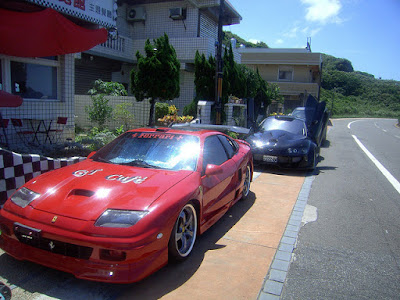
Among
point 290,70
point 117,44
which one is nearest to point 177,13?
point 117,44

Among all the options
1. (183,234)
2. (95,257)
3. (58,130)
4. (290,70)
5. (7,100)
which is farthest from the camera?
(290,70)

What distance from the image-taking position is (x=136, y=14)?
57.9ft

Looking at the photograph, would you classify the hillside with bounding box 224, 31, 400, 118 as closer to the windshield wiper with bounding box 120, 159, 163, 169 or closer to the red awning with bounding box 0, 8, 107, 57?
the red awning with bounding box 0, 8, 107, 57

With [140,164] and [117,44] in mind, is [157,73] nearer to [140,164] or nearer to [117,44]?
[117,44]

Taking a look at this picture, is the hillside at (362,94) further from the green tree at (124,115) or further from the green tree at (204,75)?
the green tree at (124,115)

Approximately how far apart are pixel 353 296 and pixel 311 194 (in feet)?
11.8

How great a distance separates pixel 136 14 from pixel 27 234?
16.9 meters

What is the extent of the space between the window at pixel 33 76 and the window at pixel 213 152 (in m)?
5.37

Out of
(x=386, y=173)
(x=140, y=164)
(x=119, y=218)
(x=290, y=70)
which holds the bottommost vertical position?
(x=386, y=173)

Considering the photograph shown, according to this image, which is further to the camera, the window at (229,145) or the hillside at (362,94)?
the hillside at (362,94)

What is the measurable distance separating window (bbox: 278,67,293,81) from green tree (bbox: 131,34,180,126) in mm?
27872

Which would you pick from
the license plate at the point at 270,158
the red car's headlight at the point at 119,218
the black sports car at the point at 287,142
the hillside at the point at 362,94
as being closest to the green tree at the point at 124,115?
the black sports car at the point at 287,142

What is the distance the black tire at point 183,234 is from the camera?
3.18 m

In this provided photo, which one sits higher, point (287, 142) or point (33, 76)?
point (33, 76)
